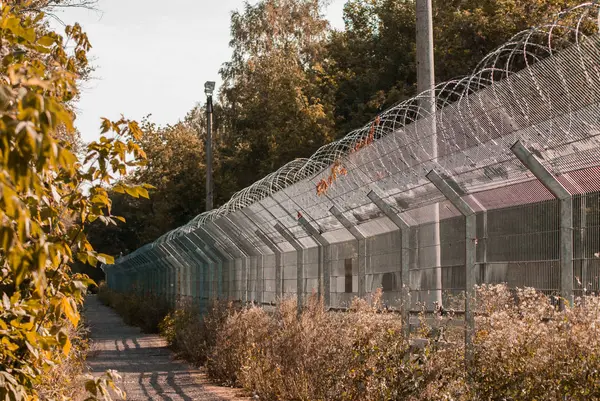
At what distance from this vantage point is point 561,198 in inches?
272

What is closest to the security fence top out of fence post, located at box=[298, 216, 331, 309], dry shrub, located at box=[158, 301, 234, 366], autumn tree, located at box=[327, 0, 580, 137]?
fence post, located at box=[298, 216, 331, 309]

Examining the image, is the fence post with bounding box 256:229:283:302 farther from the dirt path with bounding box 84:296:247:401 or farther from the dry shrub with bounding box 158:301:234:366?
the dirt path with bounding box 84:296:247:401

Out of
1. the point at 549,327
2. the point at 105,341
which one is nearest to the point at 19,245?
the point at 549,327

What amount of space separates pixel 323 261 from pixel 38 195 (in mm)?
8797

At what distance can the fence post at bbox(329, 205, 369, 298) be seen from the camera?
434 inches

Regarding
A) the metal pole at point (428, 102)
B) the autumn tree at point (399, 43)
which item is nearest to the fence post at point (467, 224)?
the metal pole at point (428, 102)

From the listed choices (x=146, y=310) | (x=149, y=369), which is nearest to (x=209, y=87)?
(x=146, y=310)

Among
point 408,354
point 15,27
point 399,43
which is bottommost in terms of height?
point 408,354

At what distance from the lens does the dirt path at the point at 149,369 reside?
13.2 metres

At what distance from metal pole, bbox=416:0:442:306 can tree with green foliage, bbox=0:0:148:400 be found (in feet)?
12.2

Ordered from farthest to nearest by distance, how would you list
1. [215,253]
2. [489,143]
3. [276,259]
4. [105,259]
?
[215,253] < [276,259] < [489,143] < [105,259]

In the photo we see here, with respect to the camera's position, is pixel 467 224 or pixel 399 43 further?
pixel 399 43

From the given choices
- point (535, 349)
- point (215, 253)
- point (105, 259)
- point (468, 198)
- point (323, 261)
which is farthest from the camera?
point (215, 253)

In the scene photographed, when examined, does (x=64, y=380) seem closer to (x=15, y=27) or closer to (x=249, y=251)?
(x=15, y=27)
